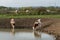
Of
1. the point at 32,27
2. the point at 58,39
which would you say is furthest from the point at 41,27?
the point at 58,39

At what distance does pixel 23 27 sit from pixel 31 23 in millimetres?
1228

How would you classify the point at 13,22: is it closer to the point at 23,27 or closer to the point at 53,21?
the point at 23,27

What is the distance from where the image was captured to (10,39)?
19.6 meters

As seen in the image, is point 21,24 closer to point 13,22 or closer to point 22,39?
point 13,22

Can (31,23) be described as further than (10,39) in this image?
Yes

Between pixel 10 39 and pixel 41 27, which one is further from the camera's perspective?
pixel 41 27

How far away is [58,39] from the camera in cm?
1761

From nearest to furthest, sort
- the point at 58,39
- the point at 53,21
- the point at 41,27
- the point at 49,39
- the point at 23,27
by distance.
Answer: the point at 58,39 < the point at 49,39 < the point at 41,27 < the point at 23,27 < the point at 53,21

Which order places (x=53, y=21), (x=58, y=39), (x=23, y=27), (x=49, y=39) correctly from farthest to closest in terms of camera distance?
(x=53, y=21)
(x=23, y=27)
(x=49, y=39)
(x=58, y=39)

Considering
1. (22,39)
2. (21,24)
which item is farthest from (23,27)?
(22,39)

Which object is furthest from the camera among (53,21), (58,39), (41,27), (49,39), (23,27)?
(53,21)

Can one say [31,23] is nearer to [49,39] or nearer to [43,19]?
[43,19]

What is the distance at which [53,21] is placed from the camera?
103 feet

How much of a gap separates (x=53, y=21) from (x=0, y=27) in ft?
20.8
